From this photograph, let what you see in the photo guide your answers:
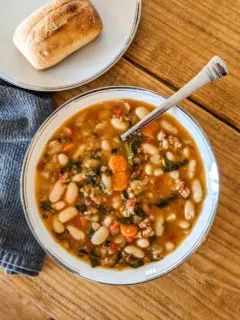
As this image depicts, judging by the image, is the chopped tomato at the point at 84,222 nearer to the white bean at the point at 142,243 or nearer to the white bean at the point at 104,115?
the white bean at the point at 142,243

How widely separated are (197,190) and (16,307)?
69cm

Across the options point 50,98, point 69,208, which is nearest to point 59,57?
point 50,98

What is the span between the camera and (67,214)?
1562 mm

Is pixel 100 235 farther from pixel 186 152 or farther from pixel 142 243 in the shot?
pixel 186 152

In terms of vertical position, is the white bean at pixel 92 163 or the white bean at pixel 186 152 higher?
the white bean at pixel 92 163

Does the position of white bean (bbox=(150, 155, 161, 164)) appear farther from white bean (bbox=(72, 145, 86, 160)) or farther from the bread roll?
the bread roll

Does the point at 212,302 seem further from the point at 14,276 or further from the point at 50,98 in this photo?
the point at 50,98

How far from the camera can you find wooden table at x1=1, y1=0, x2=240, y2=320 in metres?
1.61

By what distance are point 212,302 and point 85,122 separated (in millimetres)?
659

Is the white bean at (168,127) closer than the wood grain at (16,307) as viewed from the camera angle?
Yes

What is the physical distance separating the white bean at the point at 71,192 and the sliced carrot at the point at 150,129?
0.25 m

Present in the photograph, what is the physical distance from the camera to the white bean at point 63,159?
1.56m

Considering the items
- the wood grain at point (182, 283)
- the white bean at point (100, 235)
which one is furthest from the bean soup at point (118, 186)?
the wood grain at point (182, 283)

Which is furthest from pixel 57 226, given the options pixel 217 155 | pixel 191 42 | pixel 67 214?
pixel 191 42
